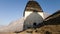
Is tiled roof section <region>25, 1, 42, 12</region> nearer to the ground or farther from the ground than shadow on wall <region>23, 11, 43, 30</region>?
farther from the ground

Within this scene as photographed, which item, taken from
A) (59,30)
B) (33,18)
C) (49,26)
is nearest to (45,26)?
(49,26)

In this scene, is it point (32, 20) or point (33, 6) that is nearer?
point (32, 20)

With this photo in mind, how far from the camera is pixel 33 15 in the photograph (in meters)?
31.1

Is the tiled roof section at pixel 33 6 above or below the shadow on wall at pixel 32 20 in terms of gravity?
above

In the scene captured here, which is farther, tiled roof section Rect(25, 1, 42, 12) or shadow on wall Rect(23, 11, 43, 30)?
tiled roof section Rect(25, 1, 42, 12)

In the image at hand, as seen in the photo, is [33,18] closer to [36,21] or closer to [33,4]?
[36,21]

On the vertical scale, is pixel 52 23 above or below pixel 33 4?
below

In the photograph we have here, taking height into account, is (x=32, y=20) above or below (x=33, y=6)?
below

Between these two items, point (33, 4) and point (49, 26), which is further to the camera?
point (33, 4)

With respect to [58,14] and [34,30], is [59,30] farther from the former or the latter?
[34,30]

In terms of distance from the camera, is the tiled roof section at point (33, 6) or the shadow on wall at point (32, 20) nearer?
the shadow on wall at point (32, 20)

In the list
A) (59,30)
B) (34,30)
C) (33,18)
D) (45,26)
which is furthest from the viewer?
(33,18)

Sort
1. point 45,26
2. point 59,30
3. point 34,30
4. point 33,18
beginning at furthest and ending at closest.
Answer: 1. point 33,18
2. point 34,30
3. point 45,26
4. point 59,30

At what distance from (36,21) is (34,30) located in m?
7.91
